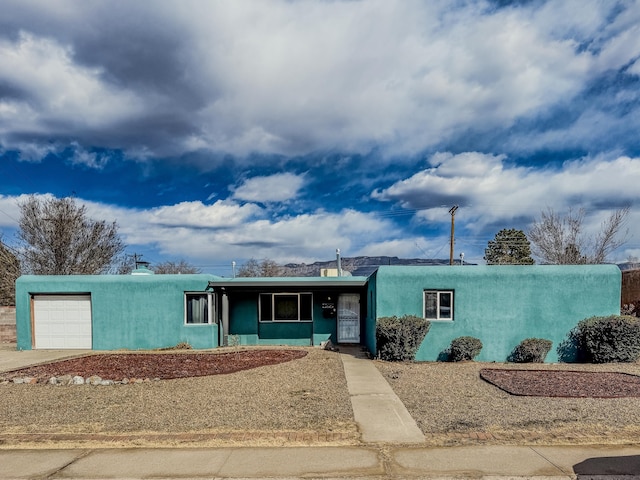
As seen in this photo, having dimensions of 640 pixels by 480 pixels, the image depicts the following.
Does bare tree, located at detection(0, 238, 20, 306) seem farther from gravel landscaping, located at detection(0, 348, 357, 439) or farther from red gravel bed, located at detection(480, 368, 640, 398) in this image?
red gravel bed, located at detection(480, 368, 640, 398)

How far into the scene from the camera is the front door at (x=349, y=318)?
58.8ft

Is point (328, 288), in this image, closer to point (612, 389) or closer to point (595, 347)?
point (595, 347)

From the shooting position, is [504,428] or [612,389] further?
[612,389]

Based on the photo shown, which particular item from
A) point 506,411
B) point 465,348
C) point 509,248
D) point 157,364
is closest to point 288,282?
point 157,364

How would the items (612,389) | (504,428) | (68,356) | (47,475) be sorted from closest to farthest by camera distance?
(47,475) < (504,428) < (612,389) < (68,356)

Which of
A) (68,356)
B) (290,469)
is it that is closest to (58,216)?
(68,356)

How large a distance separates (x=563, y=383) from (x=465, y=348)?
3.39 meters

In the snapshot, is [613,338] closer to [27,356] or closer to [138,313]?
[138,313]

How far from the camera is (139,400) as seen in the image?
8.40 m

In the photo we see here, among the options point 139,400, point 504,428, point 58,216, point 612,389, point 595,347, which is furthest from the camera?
point 58,216

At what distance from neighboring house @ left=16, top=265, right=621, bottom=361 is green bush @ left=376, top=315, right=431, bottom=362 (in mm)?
515

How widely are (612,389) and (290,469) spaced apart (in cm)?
766

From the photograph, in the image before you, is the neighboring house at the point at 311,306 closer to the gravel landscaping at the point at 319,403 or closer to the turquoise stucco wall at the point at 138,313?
the turquoise stucco wall at the point at 138,313

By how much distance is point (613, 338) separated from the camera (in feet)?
41.7
